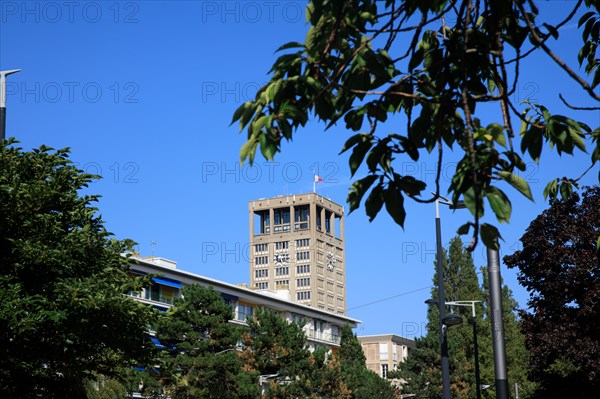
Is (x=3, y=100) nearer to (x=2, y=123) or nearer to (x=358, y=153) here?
(x=2, y=123)

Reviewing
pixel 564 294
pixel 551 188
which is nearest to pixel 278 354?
pixel 564 294

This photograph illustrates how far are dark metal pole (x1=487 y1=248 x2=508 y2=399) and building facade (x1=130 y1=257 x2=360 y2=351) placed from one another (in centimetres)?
4488

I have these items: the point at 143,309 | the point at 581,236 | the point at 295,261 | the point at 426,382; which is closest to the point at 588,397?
the point at 581,236

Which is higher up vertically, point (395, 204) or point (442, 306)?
point (442, 306)

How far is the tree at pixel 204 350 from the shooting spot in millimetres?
50906

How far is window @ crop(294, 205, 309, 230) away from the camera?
650 ft

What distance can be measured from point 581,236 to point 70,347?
1909 cm

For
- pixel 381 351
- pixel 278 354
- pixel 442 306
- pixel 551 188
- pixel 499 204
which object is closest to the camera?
pixel 499 204

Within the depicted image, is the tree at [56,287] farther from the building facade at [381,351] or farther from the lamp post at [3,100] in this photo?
the building facade at [381,351]

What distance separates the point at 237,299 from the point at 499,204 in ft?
271

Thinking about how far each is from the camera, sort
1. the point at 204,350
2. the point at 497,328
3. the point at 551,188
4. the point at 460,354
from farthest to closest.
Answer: the point at 460,354
the point at 204,350
the point at 497,328
the point at 551,188

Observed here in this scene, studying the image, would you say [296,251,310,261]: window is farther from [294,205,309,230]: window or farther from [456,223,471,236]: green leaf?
[456,223,471,236]: green leaf

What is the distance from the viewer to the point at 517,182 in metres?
3.60

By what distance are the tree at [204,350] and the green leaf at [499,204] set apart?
153 ft
